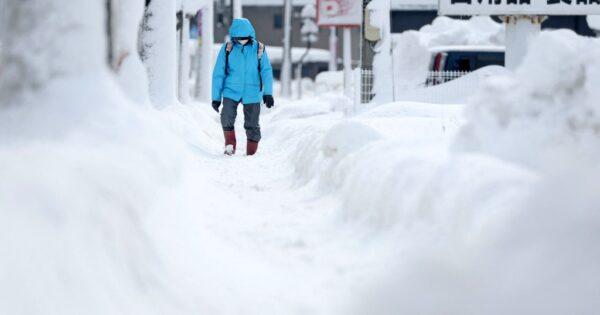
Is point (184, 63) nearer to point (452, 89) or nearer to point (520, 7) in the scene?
point (452, 89)

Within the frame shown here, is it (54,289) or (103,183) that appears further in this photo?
(103,183)

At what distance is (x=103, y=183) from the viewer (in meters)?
4.09

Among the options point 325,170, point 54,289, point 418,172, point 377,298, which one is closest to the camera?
point 54,289

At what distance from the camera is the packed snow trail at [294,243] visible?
13.9ft

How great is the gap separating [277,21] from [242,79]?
1551 inches

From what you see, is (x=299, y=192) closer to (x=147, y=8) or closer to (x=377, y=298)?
(x=377, y=298)

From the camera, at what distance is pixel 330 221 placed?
5824 mm

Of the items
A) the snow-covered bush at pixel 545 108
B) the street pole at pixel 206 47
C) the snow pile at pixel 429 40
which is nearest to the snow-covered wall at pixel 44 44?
the snow-covered bush at pixel 545 108

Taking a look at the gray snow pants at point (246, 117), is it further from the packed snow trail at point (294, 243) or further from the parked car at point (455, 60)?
the parked car at point (455, 60)

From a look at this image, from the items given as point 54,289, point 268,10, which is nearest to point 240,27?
point 54,289

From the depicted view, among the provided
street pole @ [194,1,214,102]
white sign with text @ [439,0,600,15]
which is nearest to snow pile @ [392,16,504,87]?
white sign with text @ [439,0,600,15]

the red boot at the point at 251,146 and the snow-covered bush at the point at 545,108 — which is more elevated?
the snow-covered bush at the point at 545,108

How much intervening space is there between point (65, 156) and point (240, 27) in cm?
633

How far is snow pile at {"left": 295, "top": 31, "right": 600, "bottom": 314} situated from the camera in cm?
396
